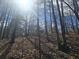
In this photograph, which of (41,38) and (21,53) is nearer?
(21,53)

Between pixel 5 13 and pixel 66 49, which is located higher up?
pixel 5 13

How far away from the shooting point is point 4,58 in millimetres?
8711

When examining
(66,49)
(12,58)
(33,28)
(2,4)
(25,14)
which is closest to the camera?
(12,58)

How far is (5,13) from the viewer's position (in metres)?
30.8

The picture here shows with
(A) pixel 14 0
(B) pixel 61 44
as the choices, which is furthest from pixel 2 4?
(B) pixel 61 44

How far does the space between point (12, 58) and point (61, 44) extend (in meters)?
5.61

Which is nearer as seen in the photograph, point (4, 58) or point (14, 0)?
point (4, 58)

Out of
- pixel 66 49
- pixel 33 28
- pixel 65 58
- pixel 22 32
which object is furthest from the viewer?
pixel 22 32

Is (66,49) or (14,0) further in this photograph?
(14,0)

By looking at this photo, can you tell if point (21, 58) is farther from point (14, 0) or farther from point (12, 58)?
point (14, 0)

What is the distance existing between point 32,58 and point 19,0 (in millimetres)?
17176

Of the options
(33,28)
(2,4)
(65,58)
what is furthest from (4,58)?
(33,28)

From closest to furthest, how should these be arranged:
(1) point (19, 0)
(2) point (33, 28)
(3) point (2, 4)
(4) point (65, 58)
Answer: (4) point (65, 58), (1) point (19, 0), (3) point (2, 4), (2) point (33, 28)

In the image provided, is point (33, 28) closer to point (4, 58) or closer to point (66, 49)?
point (66, 49)
